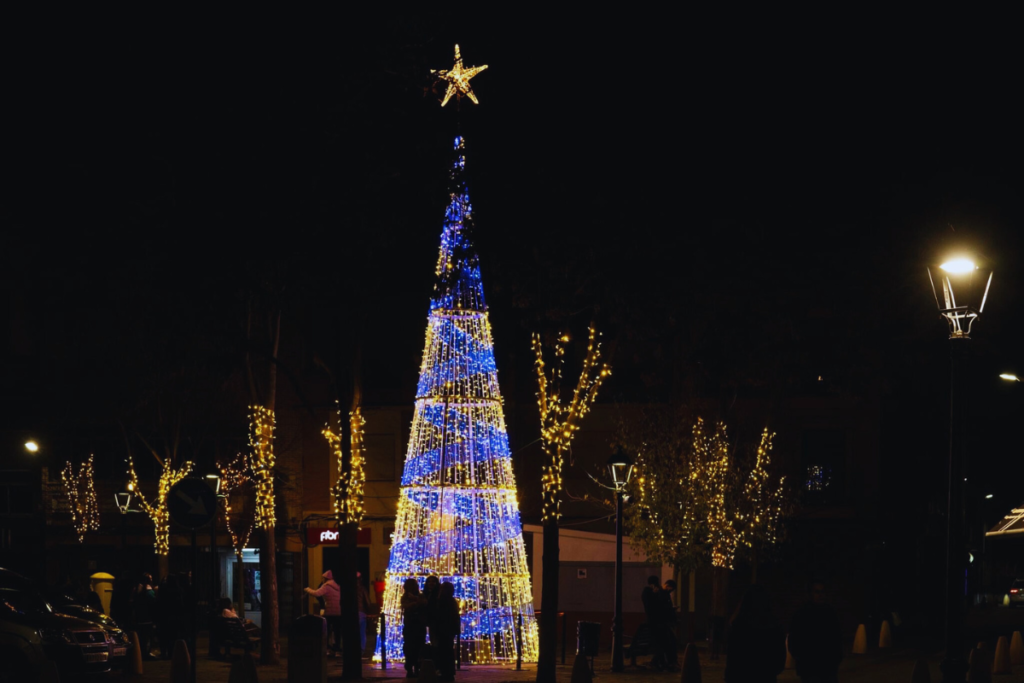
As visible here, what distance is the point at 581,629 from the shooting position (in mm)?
22141

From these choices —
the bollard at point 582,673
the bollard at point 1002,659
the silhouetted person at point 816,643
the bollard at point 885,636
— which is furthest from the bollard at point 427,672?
the bollard at point 885,636

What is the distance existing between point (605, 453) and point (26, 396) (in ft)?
65.3

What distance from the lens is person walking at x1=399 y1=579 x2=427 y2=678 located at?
21031mm

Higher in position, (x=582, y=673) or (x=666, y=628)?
(x=582, y=673)

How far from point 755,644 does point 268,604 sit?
49.1 feet

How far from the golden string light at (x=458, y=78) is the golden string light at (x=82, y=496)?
2679 centimetres

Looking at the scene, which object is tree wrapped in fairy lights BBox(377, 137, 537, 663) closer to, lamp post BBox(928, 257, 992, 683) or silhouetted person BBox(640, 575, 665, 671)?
silhouetted person BBox(640, 575, 665, 671)

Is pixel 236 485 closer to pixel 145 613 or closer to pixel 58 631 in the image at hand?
pixel 145 613

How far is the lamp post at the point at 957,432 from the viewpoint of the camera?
1364 centimetres

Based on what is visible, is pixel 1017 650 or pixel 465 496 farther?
pixel 1017 650

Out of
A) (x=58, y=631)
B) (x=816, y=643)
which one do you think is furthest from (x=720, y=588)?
(x=816, y=643)

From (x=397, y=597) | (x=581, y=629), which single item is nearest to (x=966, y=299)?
(x=581, y=629)

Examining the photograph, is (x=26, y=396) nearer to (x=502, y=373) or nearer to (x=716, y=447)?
(x=502, y=373)

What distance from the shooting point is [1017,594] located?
5019cm
